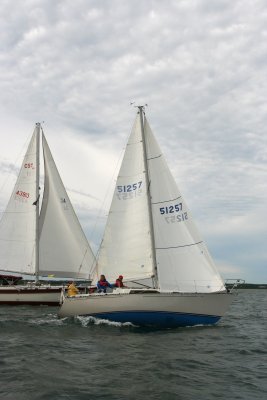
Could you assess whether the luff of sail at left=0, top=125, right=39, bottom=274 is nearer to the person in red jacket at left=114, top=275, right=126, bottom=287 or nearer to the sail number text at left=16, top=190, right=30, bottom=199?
the sail number text at left=16, top=190, right=30, bottom=199

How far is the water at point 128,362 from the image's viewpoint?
935 centimetres

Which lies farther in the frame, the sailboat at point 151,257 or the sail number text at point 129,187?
the sail number text at point 129,187

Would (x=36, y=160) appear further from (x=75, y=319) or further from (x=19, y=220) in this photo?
(x=75, y=319)

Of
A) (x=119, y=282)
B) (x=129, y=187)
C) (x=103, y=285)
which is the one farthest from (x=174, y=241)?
(x=103, y=285)

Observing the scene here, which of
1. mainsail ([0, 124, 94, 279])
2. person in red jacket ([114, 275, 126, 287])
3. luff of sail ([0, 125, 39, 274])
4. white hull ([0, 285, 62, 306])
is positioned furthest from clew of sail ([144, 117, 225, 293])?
luff of sail ([0, 125, 39, 274])

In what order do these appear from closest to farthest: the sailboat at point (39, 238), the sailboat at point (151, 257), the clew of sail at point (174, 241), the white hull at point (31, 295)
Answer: the sailboat at point (151, 257) → the clew of sail at point (174, 241) → the white hull at point (31, 295) → the sailboat at point (39, 238)

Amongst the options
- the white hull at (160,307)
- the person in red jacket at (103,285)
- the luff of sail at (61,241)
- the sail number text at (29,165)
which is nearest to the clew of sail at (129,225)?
the person in red jacket at (103,285)

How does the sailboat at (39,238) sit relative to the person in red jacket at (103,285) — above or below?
above

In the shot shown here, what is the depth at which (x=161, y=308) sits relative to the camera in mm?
18047

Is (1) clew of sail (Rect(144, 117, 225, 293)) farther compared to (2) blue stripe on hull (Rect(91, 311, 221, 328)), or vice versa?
(1) clew of sail (Rect(144, 117, 225, 293))

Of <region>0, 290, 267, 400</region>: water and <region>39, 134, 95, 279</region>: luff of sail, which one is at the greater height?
<region>39, 134, 95, 279</region>: luff of sail

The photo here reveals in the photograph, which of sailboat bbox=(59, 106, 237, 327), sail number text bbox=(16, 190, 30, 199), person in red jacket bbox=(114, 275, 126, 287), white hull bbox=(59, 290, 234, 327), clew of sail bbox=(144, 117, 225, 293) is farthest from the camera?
sail number text bbox=(16, 190, 30, 199)

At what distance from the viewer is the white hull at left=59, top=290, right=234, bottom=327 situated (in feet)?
59.2

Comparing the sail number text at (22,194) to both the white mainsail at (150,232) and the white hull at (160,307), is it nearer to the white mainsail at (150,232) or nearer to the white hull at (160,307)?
the white mainsail at (150,232)
